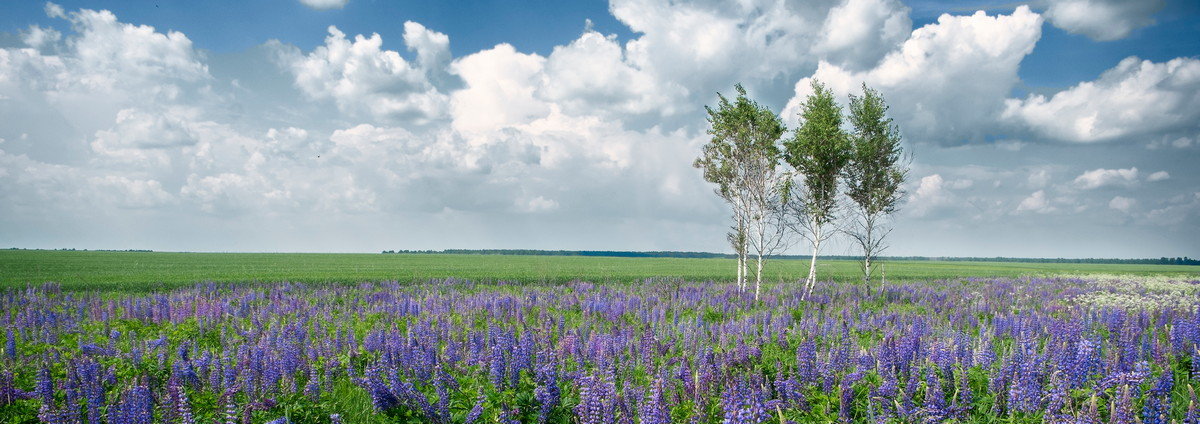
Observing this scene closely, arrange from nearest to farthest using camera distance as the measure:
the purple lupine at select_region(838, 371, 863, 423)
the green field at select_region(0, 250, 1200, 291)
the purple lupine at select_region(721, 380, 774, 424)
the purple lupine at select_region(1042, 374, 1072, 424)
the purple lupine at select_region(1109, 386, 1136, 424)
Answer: the purple lupine at select_region(721, 380, 774, 424), the purple lupine at select_region(1109, 386, 1136, 424), the purple lupine at select_region(1042, 374, 1072, 424), the purple lupine at select_region(838, 371, 863, 423), the green field at select_region(0, 250, 1200, 291)

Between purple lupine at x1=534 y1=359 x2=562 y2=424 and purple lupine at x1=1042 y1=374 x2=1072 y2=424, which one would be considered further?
purple lupine at x1=534 y1=359 x2=562 y2=424

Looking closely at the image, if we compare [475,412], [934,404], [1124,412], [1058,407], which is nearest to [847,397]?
[934,404]

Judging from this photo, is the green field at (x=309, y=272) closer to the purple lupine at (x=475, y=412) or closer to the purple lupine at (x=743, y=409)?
the purple lupine at (x=743, y=409)

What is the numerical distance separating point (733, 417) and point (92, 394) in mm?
6362

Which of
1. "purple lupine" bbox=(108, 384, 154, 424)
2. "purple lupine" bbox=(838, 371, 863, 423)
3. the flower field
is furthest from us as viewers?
"purple lupine" bbox=(838, 371, 863, 423)

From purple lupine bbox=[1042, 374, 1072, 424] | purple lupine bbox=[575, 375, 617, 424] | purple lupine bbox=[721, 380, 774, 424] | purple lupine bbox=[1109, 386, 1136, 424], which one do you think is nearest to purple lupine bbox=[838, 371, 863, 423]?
purple lupine bbox=[721, 380, 774, 424]

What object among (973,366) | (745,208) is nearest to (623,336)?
(973,366)

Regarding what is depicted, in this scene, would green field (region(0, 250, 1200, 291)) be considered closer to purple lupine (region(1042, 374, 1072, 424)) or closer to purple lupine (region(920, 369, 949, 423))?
purple lupine (region(920, 369, 949, 423))

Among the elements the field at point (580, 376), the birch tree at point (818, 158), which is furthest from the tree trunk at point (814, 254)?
the field at point (580, 376)

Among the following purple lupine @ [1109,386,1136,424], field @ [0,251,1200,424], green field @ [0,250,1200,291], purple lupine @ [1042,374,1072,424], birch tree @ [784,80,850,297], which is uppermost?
birch tree @ [784,80,850,297]

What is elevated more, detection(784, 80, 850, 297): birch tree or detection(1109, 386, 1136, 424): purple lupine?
detection(784, 80, 850, 297): birch tree

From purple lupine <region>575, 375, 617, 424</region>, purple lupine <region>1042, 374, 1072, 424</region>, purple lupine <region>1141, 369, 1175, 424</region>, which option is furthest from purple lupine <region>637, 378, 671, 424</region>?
purple lupine <region>1141, 369, 1175, 424</region>

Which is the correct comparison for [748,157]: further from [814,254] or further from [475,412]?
[475,412]

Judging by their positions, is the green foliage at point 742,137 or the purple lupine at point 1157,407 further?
the green foliage at point 742,137
